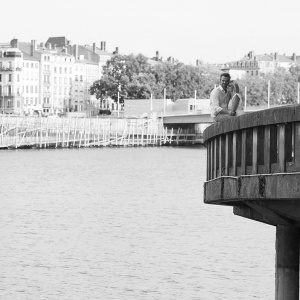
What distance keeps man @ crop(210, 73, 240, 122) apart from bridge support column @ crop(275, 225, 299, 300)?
1814mm

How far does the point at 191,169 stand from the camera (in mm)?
101125

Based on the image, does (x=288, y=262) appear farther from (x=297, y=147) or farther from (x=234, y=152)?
(x=297, y=147)

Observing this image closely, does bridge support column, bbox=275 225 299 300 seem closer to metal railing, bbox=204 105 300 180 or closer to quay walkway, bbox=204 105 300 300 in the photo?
quay walkway, bbox=204 105 300 300

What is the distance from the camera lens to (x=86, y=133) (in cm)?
16238

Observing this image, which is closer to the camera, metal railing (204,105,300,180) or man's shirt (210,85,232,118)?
metal railing (204,105,300,180)

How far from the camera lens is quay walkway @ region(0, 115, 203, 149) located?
150000 millimetres

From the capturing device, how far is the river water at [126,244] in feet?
105

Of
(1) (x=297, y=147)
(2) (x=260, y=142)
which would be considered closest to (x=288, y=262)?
(2) (x=260, y=142)

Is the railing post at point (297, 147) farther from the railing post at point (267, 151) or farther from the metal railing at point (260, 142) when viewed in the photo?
the railing post at point (267, 151)

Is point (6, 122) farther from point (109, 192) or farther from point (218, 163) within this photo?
point (218, 163)

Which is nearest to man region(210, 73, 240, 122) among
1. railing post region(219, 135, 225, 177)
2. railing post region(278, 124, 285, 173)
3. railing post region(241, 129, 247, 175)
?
railing post region(219, 135, 225, 177)

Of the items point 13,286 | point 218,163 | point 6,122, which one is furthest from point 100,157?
point 218,163

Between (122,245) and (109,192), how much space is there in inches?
1224

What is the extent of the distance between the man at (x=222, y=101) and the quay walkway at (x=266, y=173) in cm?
25
